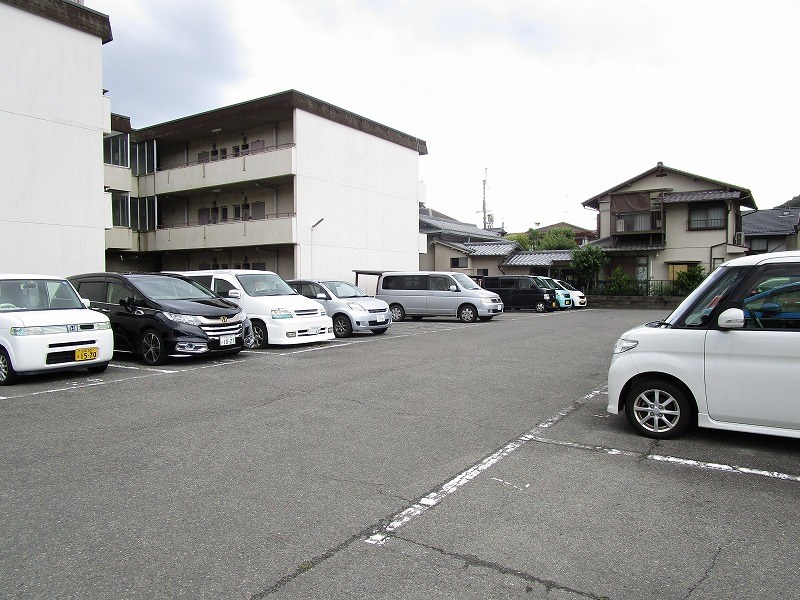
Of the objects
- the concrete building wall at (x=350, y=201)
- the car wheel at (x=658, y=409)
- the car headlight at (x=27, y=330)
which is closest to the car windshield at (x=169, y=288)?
the car headlight at (x=27, y=330)

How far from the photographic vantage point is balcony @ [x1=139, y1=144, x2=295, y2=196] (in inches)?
920

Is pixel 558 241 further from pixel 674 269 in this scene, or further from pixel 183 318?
pixel 183 318

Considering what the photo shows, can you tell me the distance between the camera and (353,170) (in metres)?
26.2

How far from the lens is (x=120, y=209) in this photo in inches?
1075

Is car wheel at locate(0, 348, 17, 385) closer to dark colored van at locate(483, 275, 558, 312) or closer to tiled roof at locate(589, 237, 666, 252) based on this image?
dark colored van at locate(483, 275, 558, 312)

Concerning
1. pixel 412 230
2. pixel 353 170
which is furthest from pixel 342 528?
pixel 412 230

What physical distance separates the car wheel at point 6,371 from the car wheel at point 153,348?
215cm

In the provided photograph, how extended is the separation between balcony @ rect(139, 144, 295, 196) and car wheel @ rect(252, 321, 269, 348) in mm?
12173

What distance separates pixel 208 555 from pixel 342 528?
0.76 meters

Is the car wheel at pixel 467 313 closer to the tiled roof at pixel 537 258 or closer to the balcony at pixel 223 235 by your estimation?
the balcony at pixel 223 235

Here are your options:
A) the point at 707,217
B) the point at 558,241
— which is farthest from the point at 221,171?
the point at 558,241

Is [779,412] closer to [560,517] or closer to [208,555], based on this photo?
[560,517]

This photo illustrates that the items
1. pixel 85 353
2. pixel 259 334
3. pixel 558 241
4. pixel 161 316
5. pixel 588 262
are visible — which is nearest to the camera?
pixel 85 353

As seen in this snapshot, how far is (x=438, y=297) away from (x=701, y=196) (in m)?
19.9
